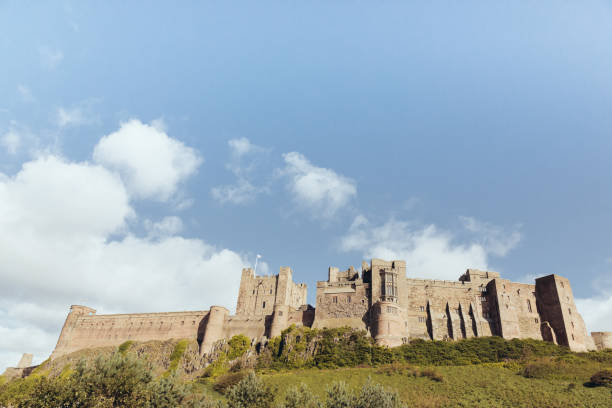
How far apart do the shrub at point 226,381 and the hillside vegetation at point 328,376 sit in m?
0.20

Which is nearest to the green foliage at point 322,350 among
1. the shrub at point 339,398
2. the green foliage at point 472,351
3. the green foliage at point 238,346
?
the green foliage at point 472,351

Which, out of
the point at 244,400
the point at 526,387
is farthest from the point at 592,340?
the point at 244,400

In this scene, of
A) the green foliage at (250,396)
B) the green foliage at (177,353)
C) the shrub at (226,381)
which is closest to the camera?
the green foliage at (250,396)

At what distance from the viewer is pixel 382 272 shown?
236 ft

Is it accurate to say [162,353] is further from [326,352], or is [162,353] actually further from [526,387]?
[526,387]

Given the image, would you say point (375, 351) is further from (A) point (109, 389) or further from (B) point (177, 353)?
(A) point (109, 389)

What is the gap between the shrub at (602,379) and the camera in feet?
147

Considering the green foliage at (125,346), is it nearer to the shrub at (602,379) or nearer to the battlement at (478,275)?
the battlement at (478,275)

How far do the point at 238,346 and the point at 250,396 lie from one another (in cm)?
3265

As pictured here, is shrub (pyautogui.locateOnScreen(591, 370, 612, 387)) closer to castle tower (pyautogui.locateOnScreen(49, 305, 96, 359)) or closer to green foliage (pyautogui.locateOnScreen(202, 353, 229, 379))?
green foliage (pyautogui.locateOnScreen(202, 353, 229, 379))

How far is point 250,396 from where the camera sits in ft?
125

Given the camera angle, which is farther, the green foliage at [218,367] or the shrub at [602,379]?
the green foliage at [218,367]

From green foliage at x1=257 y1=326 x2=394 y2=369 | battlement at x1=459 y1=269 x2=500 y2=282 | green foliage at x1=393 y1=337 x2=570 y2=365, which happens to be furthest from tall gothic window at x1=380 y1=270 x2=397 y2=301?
battlement at x1=459 y1=269 x2=500 y2=282

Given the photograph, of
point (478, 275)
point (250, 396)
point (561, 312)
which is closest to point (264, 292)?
point (478, 275)
